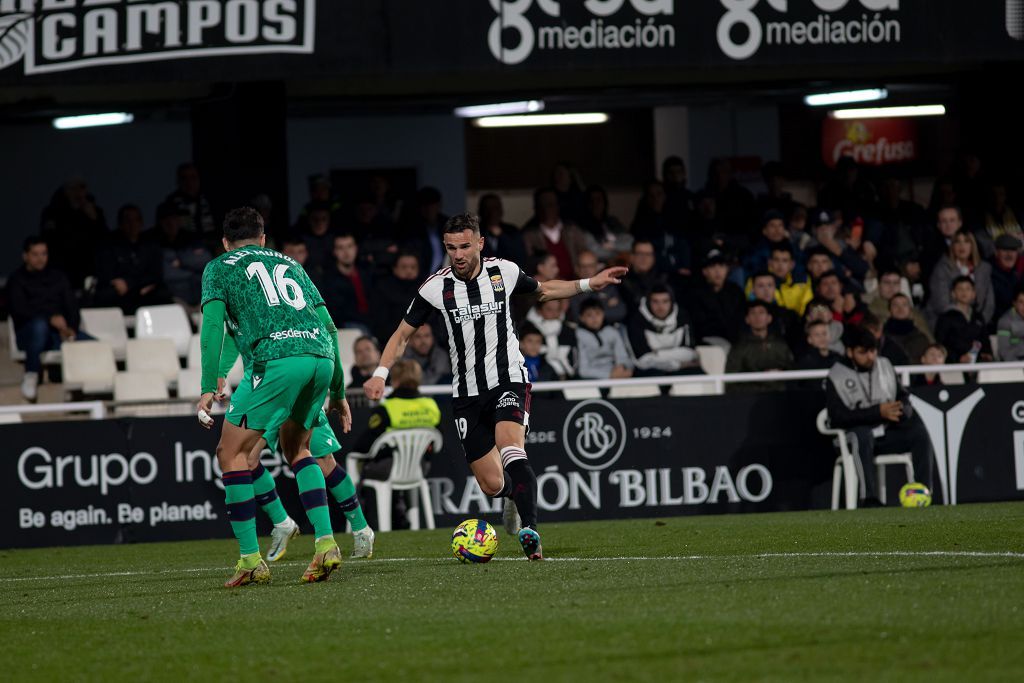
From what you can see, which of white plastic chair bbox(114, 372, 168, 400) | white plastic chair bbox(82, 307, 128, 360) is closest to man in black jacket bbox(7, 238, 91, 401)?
white plastic chair bbox(82, 307, 128, 360)

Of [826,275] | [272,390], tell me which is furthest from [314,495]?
[826,275]

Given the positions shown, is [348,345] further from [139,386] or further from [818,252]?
[818,252]

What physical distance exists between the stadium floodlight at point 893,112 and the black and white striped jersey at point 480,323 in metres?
16.9

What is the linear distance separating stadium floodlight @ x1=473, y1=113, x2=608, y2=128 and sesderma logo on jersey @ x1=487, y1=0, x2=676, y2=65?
5.71 metres

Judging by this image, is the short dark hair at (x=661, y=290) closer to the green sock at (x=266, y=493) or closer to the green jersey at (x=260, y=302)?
the green sock at (x=266, y=493)

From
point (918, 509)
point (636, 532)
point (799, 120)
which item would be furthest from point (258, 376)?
point (799, 120)

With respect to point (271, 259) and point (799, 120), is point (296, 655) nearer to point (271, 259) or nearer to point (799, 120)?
point (271, 259)

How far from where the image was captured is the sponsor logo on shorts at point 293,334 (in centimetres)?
828

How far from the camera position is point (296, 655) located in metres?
5.86

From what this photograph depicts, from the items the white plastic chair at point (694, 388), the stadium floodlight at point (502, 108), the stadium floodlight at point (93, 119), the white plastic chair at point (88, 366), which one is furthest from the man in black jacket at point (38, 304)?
the stadium floodlight at point (502, 108)

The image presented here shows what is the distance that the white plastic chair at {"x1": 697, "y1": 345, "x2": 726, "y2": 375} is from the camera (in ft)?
53.5

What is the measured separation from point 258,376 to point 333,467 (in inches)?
76.5

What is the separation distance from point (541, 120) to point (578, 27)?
22.3ft

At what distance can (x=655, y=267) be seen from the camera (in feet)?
57.6
